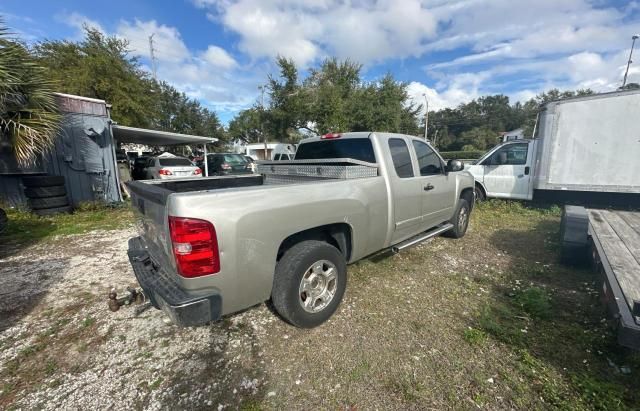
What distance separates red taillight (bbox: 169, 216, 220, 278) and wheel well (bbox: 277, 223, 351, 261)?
0.78 m

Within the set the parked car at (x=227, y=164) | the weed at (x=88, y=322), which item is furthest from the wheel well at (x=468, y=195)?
the parked car at (x=227, y=164)

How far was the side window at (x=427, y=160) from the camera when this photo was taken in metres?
4.07

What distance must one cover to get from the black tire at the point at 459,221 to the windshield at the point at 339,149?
2567 millimetres

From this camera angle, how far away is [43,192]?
279 inches

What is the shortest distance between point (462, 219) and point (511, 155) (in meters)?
3.77

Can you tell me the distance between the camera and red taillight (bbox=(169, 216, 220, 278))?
1.89 metres

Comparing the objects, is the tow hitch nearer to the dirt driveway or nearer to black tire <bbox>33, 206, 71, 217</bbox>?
the dirt driveway

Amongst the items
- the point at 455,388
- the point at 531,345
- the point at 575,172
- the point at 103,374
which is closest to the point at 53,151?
the point at 103,374

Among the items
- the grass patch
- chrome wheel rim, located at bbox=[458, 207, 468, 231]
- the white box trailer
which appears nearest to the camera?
chrome wheel rim, located at bbox=[458, 207, 468, 231]

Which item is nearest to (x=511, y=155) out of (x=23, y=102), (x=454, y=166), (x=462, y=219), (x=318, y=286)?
(x=462, y=219)

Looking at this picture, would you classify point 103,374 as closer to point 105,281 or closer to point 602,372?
point 105,281

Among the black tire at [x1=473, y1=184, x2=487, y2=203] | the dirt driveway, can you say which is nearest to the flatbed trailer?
the dirt driveway

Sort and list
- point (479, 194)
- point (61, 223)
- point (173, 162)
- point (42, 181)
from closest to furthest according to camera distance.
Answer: point (61, 223) → point (42, 181) → point (479, 194) → point (173, 162)

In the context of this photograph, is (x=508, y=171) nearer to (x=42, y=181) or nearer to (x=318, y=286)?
(x=318, y=286)
